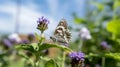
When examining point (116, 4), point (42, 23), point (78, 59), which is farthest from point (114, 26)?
point (42, 23)

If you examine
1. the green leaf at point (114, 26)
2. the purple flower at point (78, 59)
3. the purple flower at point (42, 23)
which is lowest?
the purple flower at point (78, 59)

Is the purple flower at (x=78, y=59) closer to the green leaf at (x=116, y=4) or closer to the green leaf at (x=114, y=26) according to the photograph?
the green leaf at (x=114, y=26)

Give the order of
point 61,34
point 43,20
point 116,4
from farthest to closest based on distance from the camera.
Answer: point 116,4
point 43,20
point 61,34

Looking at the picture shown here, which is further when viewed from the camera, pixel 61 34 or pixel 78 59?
pixel 78 59

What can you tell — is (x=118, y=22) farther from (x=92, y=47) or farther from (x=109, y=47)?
(x=92, y=47)

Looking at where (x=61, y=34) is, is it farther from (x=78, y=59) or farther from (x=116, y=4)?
(x=116, y=4)

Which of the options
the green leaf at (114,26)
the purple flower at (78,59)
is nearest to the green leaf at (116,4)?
the green leaf at (114,26)

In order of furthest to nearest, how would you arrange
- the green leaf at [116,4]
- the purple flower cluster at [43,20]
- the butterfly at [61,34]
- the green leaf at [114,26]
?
the green leaf at [116,4] < the green leaf at [114,26] < the purple flower cluster at [43,20] < the butterfly at [61,34]
